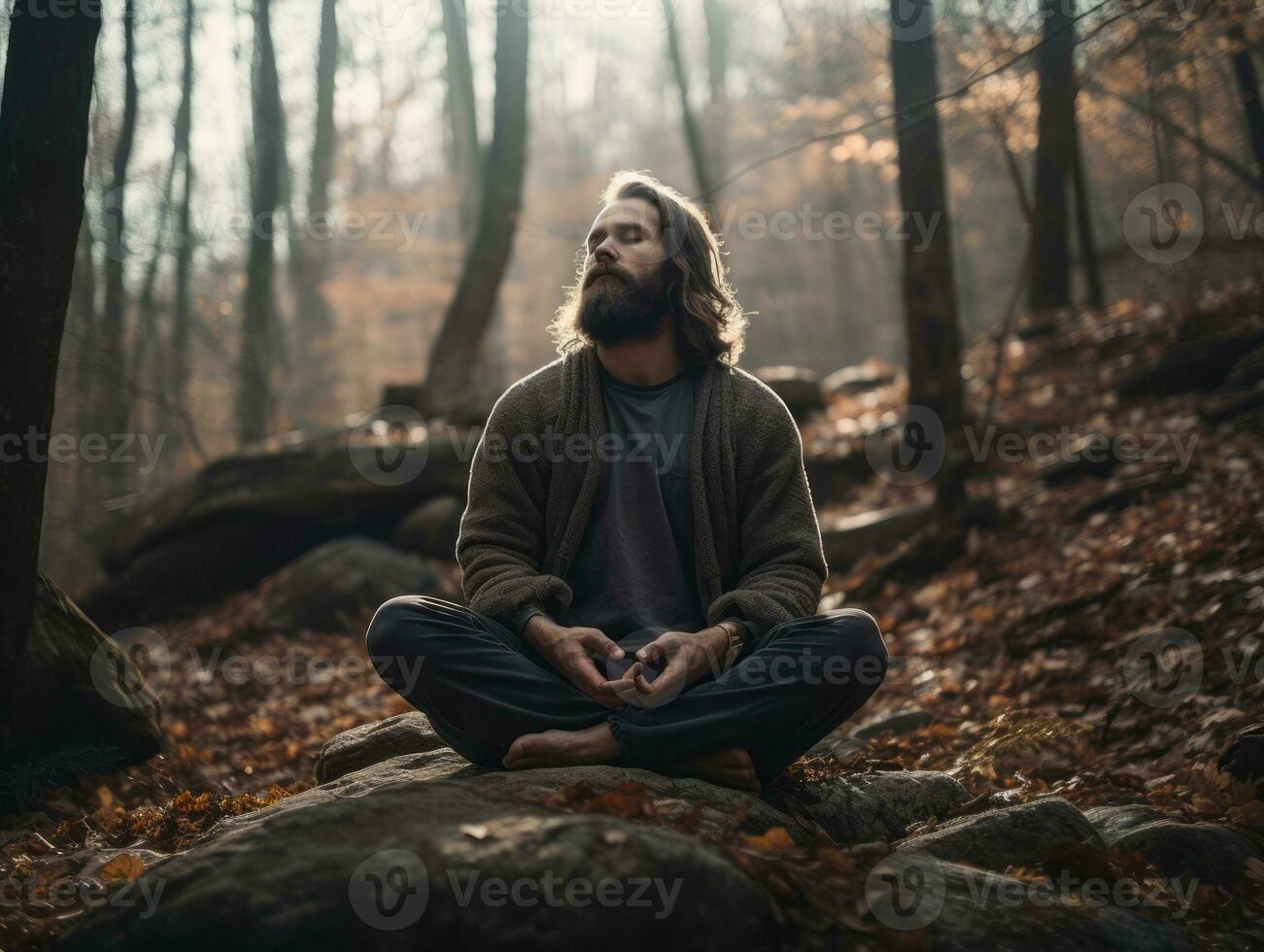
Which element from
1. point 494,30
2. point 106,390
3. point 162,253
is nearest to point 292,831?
point 494,30

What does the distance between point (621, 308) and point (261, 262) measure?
1275 centimetres

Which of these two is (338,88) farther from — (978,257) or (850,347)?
(978,257)

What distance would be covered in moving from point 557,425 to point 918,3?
4825 millimetres

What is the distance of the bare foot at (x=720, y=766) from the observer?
A: 3182 millimetres

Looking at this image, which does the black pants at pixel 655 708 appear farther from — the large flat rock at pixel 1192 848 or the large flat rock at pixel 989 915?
the large flat rock at pixel 1192 848

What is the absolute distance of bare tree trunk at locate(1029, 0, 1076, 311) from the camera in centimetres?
961

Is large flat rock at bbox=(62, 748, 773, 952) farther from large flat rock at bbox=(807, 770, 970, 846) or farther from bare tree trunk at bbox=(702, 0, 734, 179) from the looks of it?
bare tree trunk at bbox=(702, 0, 734, 179)

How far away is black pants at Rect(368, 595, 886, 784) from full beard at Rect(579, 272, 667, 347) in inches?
49.0

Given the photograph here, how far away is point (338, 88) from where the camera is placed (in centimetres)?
2055

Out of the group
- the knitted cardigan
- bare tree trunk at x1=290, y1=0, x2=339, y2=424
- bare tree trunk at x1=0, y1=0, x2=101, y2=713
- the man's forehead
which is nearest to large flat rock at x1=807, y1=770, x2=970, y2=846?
the knitted cardigan

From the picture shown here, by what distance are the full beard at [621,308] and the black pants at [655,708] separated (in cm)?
124

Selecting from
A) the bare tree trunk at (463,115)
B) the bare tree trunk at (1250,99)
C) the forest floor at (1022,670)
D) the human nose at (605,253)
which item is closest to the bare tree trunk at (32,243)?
the forest floor at (1022,670)

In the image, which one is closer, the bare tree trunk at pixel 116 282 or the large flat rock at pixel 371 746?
the large flat rock at pixel 371 746

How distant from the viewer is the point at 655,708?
3158mm
